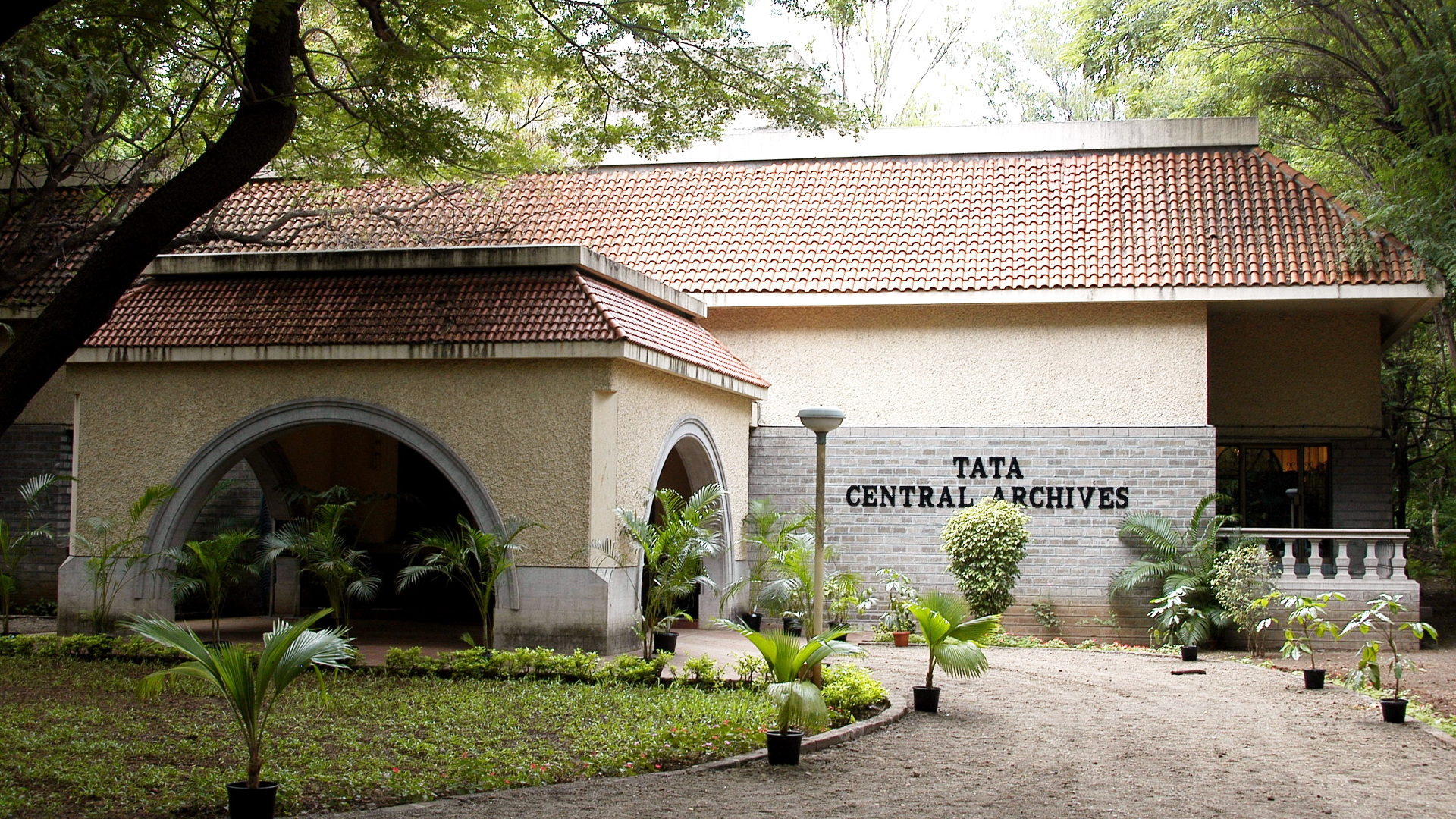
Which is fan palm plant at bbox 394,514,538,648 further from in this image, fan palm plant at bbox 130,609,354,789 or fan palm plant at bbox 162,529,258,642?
fan palm plant at bbox 130,609,354,789

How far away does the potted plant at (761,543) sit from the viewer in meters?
15.1

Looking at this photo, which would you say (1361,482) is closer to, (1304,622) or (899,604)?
(899,604)

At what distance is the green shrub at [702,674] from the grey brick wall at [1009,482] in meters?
6.10

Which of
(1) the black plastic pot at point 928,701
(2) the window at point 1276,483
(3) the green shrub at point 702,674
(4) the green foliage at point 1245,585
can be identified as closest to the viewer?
(1) the black plastic pot at point 928,701

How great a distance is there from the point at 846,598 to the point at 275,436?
7.24 m

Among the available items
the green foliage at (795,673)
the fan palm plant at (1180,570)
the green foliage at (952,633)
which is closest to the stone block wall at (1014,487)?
the fan palm plant at (1180,570)

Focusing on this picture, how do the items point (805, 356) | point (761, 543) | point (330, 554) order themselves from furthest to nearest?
point (805, 356), point (761, 543), point (330, 554)

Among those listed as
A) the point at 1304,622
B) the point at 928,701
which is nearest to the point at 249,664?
the point at 928,701

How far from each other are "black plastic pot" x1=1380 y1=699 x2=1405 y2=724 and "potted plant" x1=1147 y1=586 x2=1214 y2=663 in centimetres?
430

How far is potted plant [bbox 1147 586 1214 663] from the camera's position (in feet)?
49.0

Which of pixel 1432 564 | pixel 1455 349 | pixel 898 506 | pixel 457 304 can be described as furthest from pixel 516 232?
pixel 1432 564

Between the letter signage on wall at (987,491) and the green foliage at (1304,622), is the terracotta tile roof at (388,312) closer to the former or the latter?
the letter signage on wall at (987,491)

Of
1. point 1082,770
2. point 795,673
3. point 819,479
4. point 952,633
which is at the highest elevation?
point 819,479

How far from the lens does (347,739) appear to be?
840cm
